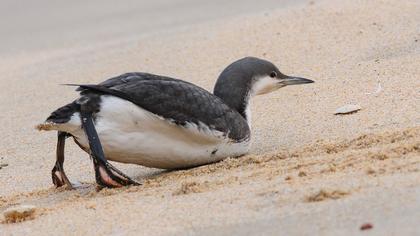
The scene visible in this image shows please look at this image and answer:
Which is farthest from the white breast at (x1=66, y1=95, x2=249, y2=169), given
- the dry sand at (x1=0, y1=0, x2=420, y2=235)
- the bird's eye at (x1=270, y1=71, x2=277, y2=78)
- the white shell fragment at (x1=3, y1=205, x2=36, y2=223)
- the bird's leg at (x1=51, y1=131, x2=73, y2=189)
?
the bird's eye at (x1=270, y1=71, x2=277, y2=78)

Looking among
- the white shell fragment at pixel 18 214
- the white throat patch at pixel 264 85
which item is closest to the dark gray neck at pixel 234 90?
the white throat patch at pixel 264 85

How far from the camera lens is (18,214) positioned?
4609 mm

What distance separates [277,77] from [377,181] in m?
2.32

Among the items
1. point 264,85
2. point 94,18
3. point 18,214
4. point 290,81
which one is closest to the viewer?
point 18,214

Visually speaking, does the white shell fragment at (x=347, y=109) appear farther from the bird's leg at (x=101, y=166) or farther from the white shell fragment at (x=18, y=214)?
the white shell fragment at (x=18, y=214)

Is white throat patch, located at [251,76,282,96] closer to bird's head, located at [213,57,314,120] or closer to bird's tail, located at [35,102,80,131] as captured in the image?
bird's head, located at [213,57,314,120]

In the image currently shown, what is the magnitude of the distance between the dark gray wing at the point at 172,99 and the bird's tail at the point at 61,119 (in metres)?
0.14

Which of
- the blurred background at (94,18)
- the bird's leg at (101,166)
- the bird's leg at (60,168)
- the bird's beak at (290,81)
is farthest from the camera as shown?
the blurred background at (94,18)

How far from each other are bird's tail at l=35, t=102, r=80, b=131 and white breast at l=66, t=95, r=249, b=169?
0.03 m

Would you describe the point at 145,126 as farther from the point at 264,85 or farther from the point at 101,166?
the point at 264,85

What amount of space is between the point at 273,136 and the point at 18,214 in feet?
6.58

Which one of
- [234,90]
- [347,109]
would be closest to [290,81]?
[347,109]

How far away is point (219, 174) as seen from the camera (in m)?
5.12

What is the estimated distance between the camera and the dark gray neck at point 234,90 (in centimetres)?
590
